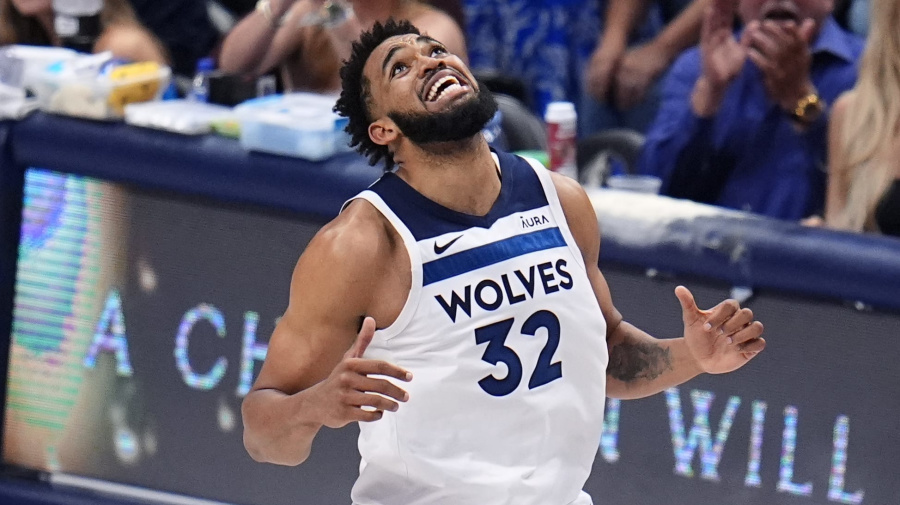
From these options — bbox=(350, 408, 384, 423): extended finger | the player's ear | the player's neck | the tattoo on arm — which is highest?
the player's ear

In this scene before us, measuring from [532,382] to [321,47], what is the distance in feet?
6.77

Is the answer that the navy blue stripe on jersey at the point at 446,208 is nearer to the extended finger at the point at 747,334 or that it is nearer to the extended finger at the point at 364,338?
the extended finger at the point at 364,338

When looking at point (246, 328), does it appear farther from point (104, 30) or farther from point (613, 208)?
point (104, 30)

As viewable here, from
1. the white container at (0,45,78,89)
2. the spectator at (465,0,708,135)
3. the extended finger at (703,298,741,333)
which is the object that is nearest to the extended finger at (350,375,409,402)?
the extended finger at (703,298,741,333)

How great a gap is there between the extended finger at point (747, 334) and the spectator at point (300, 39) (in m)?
1.80

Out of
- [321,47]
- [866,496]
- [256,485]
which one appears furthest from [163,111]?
[866,496]

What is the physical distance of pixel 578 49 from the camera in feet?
15.6

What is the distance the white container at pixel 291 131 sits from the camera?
3479 mm

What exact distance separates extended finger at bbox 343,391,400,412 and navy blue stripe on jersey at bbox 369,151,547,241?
382 millimetres

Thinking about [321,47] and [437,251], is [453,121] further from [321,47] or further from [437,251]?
[321,47]

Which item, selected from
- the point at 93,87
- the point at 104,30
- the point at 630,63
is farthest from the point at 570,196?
the point at 104,30

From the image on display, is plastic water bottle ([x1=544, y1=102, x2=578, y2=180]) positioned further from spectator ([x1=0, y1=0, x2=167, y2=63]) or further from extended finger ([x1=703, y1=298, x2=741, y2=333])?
spectator ([x1=0, y1=0, x2=167, y2=63])

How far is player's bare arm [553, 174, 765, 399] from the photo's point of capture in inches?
98.7

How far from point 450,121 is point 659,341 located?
26.1 inches
